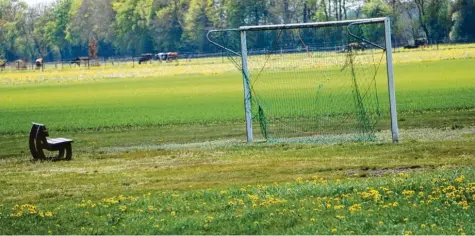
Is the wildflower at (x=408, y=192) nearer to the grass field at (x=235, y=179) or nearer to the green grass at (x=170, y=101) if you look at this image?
the grass field at (x=235, y=179)

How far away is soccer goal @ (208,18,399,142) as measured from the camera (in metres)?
32.6

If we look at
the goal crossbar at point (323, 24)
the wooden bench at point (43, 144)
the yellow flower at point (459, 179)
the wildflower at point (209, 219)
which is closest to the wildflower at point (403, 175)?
the yellow flower at point (459, 179)

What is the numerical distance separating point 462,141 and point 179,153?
742cm

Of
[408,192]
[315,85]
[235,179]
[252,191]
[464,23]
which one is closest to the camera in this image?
[408,192]

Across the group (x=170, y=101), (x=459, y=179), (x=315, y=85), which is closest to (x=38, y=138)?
(x=459, y=179)

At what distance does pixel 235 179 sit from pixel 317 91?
54.7 ft

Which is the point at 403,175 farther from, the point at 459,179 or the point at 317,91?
the point at 317,91

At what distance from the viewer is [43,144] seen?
98.3 ft

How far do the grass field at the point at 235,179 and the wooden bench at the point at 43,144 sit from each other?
0.39 metres

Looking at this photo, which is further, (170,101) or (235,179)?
(170,101)

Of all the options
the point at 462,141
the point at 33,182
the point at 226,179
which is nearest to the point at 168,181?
the point at 226,179

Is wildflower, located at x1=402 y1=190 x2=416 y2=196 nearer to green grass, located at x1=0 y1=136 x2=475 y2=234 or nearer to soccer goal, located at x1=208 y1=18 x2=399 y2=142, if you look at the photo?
green grass, located at x1=0 y1=136 x2=475 y2=234

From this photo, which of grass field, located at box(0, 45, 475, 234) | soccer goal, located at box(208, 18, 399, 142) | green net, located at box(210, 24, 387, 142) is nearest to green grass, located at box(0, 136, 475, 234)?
grass field, located at box(0, 45, 475, 234)

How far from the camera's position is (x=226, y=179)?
23.5m
